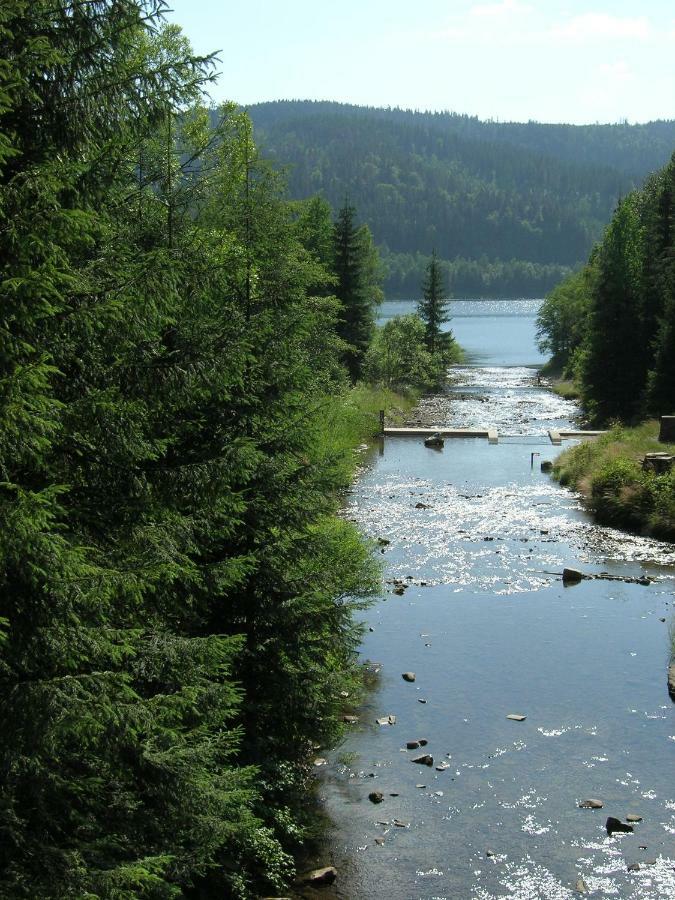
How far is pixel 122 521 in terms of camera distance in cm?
830

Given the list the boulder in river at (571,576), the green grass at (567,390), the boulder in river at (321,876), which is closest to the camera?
the boulder in river at (321,876)

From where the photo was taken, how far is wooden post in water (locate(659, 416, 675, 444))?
37875 mm

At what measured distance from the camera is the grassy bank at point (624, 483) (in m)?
29.9

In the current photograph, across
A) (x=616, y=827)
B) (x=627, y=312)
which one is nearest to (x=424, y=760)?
(x=616, y=827)

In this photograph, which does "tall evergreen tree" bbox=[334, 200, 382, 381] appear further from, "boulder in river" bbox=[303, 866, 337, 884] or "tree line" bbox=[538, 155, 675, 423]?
"boulder in river" bbox=[303, 866, 337, 884]

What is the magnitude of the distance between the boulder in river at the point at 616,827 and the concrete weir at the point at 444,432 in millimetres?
37467

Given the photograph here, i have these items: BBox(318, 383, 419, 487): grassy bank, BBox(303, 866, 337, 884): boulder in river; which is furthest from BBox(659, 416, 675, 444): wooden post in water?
BBox(303, 866, 337, 884): boulder in river

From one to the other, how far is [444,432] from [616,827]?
39.1m

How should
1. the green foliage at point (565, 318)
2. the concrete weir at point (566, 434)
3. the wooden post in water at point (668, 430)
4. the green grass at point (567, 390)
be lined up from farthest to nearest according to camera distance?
the green foliage at point (565, 318) < the green grass at point (567, 390) < the concrete weir at point (566, 434) < the wooden post in water at point (668, 430)

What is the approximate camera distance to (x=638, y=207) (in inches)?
3408

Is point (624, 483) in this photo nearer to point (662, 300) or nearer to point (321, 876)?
point (321, 876)

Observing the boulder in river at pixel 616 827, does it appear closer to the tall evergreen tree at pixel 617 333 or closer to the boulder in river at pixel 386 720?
the boulder in river at pixel 386 720

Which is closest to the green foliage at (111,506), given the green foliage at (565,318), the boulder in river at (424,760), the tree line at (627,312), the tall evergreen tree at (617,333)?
the boulder in river at (424,760)

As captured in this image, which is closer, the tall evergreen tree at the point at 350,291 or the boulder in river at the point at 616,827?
the boulder in river at the point at 616,827
